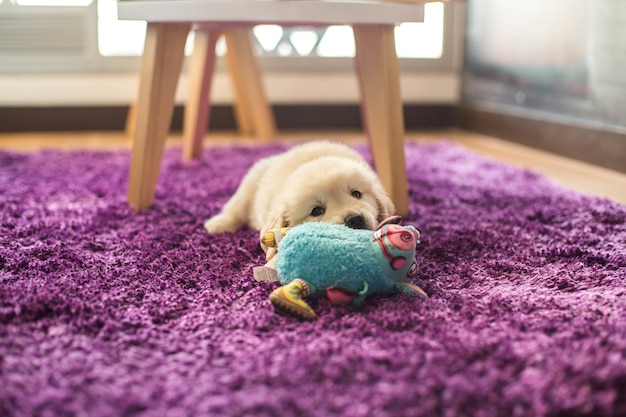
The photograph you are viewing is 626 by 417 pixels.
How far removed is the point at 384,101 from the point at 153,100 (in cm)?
55

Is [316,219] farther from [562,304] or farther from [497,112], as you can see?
[497,112]

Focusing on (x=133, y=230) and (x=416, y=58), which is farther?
(x=416, y=58)

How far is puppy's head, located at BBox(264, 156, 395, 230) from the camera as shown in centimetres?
122

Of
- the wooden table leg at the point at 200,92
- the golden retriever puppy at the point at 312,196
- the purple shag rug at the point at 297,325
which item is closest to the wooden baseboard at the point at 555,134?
the purple shag rug at the point at 297,325

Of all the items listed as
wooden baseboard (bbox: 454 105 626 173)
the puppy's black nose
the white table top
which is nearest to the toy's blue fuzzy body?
the puppy's black nose

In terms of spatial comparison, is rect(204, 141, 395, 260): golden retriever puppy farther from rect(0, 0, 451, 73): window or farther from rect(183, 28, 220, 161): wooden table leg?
rect(0, 0, 451, 73): window

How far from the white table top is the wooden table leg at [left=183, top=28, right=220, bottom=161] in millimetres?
800

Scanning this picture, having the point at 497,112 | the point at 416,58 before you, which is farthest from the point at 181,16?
the point at 416,58

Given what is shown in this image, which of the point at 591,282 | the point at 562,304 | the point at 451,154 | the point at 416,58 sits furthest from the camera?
the point at 416,58

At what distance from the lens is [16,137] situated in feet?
10.2

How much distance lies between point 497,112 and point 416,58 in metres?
0.62

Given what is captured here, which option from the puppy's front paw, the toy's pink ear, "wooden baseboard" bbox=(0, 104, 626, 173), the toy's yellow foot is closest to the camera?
the toy's yellow foot

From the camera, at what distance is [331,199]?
1.26 m

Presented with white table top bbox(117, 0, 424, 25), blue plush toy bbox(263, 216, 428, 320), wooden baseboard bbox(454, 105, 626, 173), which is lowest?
wooden baseboard bbox(454, 105, 626, 173)
